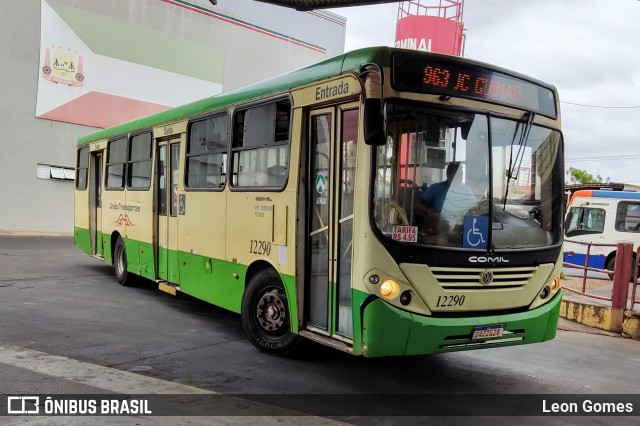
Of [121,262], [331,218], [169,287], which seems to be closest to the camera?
[331,218]

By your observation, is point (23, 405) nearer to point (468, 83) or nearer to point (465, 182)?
point (465, 182)

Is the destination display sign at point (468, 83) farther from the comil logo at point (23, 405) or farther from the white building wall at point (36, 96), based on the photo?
the white building wall at point (36, 96)

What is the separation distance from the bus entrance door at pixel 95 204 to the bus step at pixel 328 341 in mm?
8094

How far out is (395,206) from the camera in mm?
5102

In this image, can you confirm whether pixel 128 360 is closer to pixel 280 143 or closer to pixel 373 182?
pixel 280 143

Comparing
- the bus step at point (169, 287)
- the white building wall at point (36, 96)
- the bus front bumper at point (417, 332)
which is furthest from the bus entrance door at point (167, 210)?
the white building wall at point (36, 96)

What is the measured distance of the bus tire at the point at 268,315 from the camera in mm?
6426

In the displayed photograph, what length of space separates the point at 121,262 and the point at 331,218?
7.15 metres

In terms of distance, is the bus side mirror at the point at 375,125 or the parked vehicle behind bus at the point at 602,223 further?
the parked vehicle behind bus at the point at 602,223

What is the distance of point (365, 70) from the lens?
5.18m

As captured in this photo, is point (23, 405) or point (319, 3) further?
point (319, 3)

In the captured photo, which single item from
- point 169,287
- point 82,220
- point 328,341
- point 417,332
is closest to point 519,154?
point 417,332

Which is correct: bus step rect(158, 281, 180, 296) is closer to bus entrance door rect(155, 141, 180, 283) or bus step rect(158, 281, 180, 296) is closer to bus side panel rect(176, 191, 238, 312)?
bus entrance door rect(155, 141, 180, 283)

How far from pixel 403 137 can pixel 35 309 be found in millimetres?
6302
